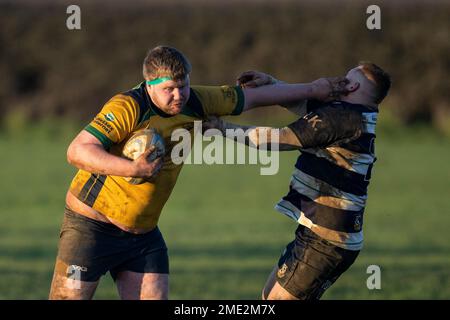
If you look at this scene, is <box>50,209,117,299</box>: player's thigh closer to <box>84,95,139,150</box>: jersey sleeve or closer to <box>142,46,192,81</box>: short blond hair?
<box>84,95,139,150</box>: jersey sleeve

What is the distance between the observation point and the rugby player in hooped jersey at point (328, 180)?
6.13 meters

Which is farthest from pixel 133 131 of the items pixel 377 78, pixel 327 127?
pixel 377 78

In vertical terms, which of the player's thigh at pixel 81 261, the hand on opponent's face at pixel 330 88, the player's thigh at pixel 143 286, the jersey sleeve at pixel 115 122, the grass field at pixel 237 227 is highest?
the hand on opponent's face at pixel 330 88

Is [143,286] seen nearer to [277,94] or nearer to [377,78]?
[277,94]

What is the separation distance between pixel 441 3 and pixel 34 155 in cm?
2078

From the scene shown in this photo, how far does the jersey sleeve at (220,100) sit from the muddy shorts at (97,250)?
95 centimetres

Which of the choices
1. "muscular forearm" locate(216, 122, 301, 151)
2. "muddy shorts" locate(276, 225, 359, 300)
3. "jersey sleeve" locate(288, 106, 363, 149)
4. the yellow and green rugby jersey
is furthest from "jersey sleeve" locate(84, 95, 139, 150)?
"muddy shorts" locate(276, 225, 359, 300)

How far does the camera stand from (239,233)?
1523 centimetres

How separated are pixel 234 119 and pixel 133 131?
86.1ft

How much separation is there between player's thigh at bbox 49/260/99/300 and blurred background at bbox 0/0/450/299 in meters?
3.38

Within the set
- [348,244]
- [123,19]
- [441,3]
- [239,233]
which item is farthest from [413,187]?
[123,19]

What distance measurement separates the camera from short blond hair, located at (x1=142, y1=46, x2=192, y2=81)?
5.66 meters

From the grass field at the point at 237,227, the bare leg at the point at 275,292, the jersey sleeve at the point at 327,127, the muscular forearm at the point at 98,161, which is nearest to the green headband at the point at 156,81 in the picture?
the muscular forearm at the point at 98,161

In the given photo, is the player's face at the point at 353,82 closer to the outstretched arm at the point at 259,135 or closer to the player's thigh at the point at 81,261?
the outstretched arm at the point at 259,135
